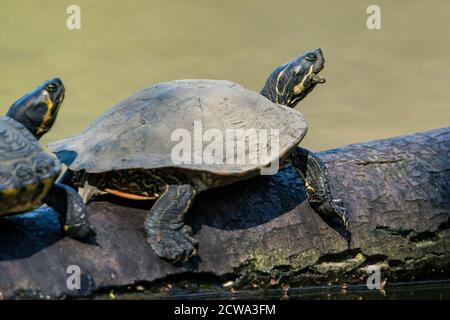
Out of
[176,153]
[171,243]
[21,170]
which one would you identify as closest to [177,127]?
[176,153]

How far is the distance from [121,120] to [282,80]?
1953mm

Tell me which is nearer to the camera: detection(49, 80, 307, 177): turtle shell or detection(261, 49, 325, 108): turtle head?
detection(49, 80, 307, 177): turtle shell

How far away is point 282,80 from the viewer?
7336mm

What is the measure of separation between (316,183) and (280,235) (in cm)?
62

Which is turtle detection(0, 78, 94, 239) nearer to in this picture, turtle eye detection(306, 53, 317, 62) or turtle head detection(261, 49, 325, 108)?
turtle head detection(261, 49, 325, 108)

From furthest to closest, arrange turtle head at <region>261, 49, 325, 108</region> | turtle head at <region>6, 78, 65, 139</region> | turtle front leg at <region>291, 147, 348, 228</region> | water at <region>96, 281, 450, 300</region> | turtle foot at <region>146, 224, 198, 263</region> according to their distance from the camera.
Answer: turtle head at <region>261, 49, 325, 108</region>
turtle front leg at <region>291, 147, 348, 228</region>
water at <region>96, 281, 450, 300</region>
turtle foot at <region>146, 224, 198, 263</region>
turtle head at <region>6, 78, 65, 139</region>

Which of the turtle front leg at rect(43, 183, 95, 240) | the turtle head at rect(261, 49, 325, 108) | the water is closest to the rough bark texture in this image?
the water

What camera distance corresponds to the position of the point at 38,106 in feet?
17.9

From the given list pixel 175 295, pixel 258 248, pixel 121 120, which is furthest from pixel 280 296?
pixel 121 120

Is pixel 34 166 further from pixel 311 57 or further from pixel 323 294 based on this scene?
pixel 311 57

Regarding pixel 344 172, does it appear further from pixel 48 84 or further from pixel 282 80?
pixel 48 84

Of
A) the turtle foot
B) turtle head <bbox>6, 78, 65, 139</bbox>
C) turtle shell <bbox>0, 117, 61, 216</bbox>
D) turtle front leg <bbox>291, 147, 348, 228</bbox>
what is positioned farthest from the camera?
turtle front leg <bbox>291, 147, 348, 228</bbox>

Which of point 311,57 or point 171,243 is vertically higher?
point 311,57

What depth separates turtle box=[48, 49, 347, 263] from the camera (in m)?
5.76
